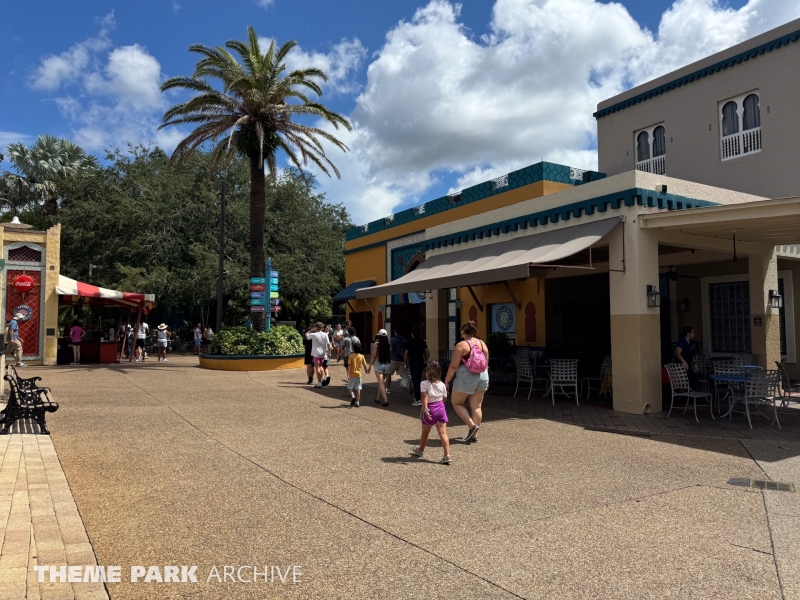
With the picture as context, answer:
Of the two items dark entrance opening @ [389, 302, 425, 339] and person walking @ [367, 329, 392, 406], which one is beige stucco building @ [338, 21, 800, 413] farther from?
person walking @ [367, 329, 392, 406]

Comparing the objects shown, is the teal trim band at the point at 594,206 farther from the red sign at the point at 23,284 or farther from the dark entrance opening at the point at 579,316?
the red sign at the point at 23,284

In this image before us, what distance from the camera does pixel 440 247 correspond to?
15797 mm

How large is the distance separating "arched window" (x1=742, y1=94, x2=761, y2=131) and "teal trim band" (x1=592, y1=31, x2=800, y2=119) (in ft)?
3.26

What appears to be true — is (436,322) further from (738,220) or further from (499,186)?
(738,220)

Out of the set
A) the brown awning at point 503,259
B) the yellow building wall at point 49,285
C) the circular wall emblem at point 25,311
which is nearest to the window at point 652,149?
the brown awning at point 503,259

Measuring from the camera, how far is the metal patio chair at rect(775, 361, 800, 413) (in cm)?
974

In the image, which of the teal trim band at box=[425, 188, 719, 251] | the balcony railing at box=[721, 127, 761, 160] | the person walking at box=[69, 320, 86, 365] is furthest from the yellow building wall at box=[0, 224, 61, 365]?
the balcony railing at box=[721, 127, 761, 160]

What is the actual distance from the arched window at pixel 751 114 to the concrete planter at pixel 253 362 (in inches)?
546

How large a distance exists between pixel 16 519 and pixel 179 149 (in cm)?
1605

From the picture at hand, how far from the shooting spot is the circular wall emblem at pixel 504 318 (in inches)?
659

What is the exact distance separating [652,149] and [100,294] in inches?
718

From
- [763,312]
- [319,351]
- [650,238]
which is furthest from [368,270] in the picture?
[650,238]

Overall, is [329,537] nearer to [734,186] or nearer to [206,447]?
[206,447]

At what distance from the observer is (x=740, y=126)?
1522cm
